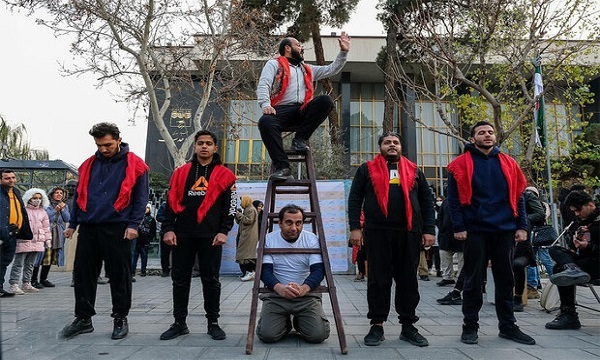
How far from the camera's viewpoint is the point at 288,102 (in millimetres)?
4375

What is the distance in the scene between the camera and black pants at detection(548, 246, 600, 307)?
16.0ft

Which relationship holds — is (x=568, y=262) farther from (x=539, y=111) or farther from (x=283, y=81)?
(x=539, y=111)

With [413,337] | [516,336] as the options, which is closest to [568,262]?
[516,336]

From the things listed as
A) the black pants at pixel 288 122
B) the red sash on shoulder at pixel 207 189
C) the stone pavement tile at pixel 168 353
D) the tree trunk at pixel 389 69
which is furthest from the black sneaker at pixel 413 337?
the tree trunk at pixel 389 69

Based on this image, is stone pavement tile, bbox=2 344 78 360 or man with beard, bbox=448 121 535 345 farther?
man with beard, bbox=448 121 535 345

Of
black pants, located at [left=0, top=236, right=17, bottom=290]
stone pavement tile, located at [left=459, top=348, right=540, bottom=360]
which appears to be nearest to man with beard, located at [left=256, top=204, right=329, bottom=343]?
stone pavement tile, located at [left=459, top=348, right=540, bottom=360]

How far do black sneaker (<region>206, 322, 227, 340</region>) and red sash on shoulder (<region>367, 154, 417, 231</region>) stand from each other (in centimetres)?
202

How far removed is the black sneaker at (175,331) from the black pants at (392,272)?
1892 millimetres

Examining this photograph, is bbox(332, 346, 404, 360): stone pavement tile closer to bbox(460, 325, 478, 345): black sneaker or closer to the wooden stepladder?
the wooden stepladder

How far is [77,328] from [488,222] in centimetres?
430

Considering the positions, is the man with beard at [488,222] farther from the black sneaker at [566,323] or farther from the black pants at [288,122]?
the black pants at [288,122]

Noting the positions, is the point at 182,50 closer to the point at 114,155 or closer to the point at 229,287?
the point at 229,287

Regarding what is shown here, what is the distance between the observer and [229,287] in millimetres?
8484

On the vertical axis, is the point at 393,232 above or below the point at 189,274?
above
